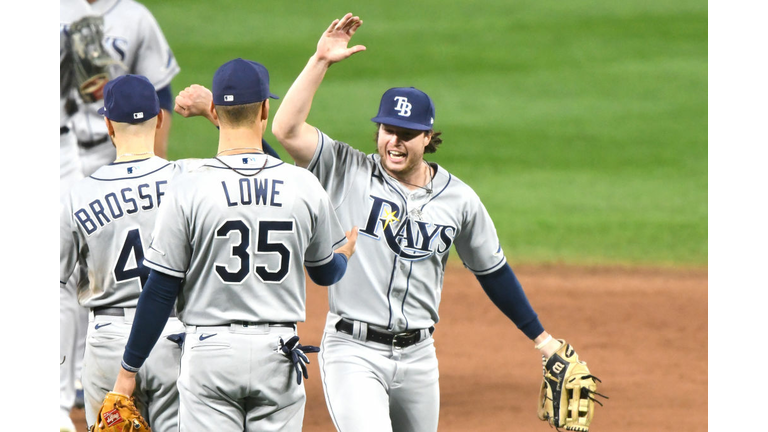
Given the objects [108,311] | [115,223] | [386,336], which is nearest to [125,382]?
[108,311]

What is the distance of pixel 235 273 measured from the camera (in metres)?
2.54

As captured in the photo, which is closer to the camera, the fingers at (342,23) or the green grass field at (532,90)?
the fingers at (342,23)

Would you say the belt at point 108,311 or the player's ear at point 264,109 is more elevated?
the player's ear at point 264,109

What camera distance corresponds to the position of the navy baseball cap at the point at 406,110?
10.6 ft

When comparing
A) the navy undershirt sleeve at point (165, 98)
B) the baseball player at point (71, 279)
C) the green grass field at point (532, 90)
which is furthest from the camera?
the green grass field at point (532, 90)

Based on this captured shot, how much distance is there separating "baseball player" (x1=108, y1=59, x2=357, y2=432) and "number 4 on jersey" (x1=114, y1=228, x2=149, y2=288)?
1.02ft

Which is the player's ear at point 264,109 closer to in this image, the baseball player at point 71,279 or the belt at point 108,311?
the belt at point 108,311

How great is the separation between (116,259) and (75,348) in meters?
1.65

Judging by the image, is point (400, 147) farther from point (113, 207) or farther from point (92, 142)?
point (92, 142)

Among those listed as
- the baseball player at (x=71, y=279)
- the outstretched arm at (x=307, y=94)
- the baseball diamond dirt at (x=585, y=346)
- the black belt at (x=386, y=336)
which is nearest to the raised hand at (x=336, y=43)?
the outstretched arm at (x=307, y=94)

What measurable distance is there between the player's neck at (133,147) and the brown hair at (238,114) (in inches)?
16.3
